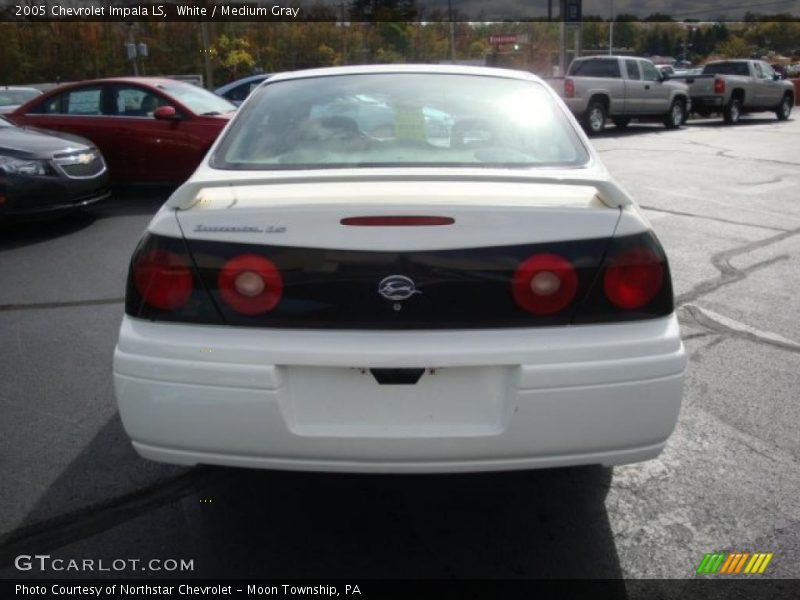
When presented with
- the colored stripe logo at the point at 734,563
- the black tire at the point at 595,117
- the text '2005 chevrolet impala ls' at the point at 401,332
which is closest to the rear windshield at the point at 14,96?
the black tire at the point at 595,117

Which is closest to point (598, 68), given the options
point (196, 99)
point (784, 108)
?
point (784, 108)

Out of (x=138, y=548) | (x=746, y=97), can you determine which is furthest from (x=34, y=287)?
(x=746, y=97)

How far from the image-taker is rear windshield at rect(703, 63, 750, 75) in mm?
23500

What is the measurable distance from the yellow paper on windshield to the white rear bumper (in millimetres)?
1127

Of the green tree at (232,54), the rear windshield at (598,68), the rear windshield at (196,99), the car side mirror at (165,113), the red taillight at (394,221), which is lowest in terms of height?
the red taillight at (394,221)

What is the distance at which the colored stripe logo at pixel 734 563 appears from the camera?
2.45 meters

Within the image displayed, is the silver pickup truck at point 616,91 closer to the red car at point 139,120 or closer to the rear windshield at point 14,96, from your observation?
the red car at point 139,120

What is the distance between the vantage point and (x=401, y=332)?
88.5 inches

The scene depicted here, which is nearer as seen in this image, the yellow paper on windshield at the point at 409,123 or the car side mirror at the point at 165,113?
the yellow paper on windshield at the point at 409,123

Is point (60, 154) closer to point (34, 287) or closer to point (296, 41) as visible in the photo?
point (34, 287)

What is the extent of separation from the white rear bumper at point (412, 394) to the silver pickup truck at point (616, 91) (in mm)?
17098

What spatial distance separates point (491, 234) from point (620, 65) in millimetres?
19045

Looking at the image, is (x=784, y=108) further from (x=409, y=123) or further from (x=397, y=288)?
(x=397, y=288)

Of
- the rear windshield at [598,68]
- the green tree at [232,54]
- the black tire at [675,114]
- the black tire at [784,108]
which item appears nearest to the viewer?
the rear windshield at [598,68]
